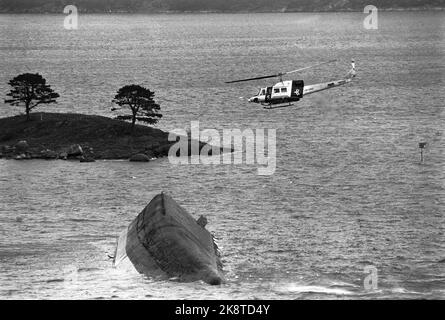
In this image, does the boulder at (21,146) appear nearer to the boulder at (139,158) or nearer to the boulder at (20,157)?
the boulder at (20,157)

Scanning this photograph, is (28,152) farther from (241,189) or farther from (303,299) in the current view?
(303,299)

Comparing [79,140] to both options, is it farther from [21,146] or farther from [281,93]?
[281,93]

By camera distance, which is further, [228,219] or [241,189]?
[241,189]

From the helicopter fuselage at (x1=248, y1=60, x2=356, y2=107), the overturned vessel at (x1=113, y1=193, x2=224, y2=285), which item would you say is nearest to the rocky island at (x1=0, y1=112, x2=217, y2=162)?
the helicopter fuselage at (x1=248, y1=60, x2=356, y2=107)

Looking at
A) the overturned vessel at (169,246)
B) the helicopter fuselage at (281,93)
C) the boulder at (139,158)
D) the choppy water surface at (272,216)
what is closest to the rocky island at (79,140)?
the boulder at (139,158)
